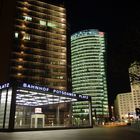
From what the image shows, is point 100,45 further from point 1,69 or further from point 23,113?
point 23,113

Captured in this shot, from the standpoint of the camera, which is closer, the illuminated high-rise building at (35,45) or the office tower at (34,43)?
the illuminated high-rise building at (35,45)

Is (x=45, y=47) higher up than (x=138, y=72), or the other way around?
(x=45, y=47)

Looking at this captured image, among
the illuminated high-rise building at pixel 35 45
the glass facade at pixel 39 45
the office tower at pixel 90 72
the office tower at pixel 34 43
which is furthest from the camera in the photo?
the office tower at pixel 90 72

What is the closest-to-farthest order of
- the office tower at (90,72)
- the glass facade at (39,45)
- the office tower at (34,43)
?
1. the office tower at (34,43)
2. the glass facade at (39,45)
3. the office tower at (90,72)

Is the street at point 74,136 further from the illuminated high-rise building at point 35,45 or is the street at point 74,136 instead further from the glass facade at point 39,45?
the glass facade at point 39,45

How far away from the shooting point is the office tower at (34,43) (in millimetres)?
97188

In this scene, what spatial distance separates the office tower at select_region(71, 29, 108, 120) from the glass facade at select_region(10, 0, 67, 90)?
66.2 m

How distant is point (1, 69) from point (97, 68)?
327ft

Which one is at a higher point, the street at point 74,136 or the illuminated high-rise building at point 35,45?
the illuminated high-rise building at point 35,45

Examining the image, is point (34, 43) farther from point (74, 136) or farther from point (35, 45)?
point (74, 136)

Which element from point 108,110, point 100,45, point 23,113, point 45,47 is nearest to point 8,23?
point 45,47

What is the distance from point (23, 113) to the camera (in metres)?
56.9

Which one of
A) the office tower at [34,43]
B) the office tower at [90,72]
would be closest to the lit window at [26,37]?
the office tower at [34,43]

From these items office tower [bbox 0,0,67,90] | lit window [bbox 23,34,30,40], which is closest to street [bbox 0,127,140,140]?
office tower [bbox 0,0,67,90]
